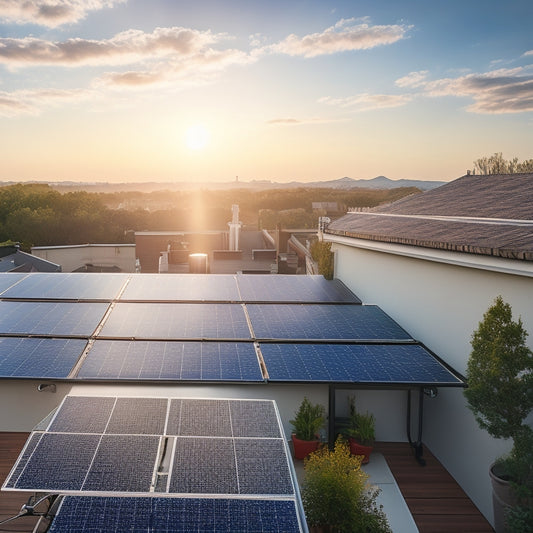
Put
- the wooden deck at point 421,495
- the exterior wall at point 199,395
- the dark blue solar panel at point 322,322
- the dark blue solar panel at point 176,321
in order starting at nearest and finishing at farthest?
the wooden deck at point 421,495 → the exterior wall at point 199,395 → the dark blue solar panel at point 176,321 → the dark blue solar panel at point 322,322

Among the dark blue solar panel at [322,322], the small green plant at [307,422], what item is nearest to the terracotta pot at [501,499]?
the small green plant at [307,422]

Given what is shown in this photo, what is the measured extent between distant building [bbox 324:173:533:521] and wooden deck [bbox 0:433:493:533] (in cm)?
23

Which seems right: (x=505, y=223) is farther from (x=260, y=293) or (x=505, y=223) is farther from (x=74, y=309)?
(x=74, y=309)

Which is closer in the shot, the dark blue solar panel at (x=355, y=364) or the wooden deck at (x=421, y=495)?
the wooden deck at (x=421, y=495)

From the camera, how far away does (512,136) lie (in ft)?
80.5

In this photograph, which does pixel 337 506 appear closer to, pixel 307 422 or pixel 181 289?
pixel 307 422

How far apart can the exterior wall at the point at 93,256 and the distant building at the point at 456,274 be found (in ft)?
127

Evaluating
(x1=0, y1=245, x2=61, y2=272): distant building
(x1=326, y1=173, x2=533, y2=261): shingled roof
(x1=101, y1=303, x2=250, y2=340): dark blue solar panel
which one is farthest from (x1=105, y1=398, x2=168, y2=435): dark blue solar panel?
(x1=0, y1=245, x2=61, y2=272): distant building

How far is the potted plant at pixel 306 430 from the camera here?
9.08 m

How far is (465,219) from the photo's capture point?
10070 millimetres

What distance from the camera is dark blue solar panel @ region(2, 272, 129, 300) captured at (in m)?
13.9

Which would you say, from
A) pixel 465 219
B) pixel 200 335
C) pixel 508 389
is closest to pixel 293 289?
pixel 200 335

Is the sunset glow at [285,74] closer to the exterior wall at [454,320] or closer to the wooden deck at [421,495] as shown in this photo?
the exterior wall at [454,320]

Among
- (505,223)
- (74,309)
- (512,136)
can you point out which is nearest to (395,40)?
(512,136)
